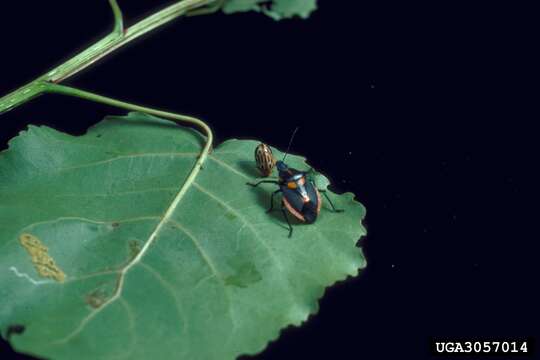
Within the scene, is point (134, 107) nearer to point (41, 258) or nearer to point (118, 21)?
point (118, 21)

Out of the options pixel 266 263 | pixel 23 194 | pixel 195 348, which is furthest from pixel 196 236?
pixel 23 194

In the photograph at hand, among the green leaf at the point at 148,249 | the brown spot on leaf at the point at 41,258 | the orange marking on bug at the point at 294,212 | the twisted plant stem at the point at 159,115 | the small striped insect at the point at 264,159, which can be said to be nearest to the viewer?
the green leaf at the point at 148,249

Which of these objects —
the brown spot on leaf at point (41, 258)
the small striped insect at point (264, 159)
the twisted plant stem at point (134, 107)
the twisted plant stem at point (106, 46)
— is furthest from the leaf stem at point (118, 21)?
the brown spot on leaf at point (41, 258)

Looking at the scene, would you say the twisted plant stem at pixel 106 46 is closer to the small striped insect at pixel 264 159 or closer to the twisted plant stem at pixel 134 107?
the twisted plant stem at pixel 134 107

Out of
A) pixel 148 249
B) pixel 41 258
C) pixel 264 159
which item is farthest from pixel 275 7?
pixel 41 258

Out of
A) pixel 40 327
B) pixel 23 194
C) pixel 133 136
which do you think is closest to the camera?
pixel 40 327

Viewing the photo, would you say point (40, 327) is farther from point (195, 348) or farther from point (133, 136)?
point (133, 136)
